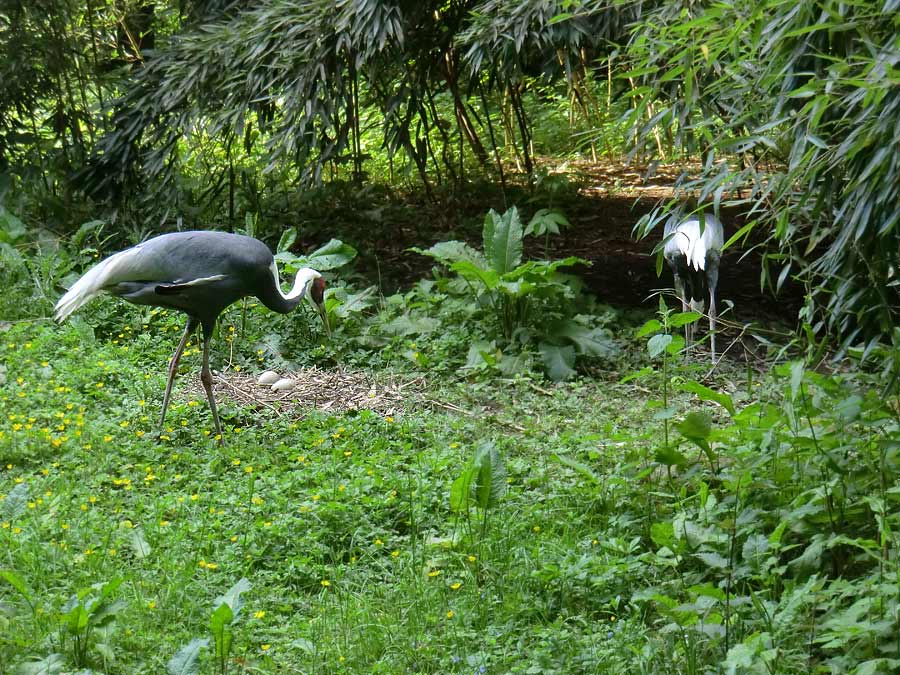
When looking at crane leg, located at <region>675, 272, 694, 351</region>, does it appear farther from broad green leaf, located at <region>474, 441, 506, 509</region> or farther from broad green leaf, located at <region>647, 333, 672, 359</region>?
broad green leaf, located at <region>474, 441, 506, 509</region>

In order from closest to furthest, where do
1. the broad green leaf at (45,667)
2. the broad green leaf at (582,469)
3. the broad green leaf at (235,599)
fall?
the broad green leaf at (45,667) < the broad green leaf at (235,599) < the broad green leaf at (582,469)

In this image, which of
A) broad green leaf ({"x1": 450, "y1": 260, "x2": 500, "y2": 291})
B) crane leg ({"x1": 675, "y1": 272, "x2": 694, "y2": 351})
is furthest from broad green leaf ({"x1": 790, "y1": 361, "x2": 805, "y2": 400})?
crane leg ({"x1": 675, "y1": 272, "x2": 694, "y2": 351})

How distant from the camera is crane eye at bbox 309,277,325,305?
6343 mm

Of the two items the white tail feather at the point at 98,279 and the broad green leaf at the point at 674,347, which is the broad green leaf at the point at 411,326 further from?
the broad green leaf at the point at 674,347

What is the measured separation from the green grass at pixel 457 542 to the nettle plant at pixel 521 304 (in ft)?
2.73

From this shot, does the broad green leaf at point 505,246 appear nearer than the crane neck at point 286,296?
No

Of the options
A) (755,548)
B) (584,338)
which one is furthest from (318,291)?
(755,548)

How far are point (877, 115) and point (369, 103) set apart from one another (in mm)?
6005

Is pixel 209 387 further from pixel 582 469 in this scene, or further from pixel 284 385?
pixel 582 469

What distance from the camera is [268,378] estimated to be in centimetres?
611

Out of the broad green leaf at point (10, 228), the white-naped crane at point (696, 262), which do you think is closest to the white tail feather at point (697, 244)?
the white-naped crane at point (696, 262)

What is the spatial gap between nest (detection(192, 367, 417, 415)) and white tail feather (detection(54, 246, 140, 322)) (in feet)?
2.88

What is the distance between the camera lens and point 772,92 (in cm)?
387

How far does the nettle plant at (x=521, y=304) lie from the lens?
625cm
